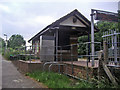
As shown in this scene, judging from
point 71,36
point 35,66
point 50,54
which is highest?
point 71,36

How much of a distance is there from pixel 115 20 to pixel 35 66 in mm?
4812

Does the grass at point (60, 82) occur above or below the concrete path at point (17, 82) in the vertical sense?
above

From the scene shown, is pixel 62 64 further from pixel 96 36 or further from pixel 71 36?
pixel 96 36

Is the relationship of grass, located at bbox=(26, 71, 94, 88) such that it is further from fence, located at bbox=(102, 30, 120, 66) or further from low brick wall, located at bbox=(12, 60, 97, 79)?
fence, located at bbox=(102, 30, 120, 66)

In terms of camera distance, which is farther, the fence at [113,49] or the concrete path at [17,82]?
the concrete path at [17,82]

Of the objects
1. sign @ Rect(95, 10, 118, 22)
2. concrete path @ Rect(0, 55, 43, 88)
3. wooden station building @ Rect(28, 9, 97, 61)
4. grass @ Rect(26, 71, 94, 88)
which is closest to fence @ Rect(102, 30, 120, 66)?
sign @ Rect(95, 10, 118, 22)

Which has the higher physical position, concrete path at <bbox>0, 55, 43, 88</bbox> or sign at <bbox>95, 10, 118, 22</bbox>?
sign at <bbox>95, 10, 118, 22</bbox>

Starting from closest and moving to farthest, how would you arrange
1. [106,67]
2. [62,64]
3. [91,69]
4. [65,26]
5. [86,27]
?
[106,67] → [91,69] → [62,64] → [65,26] → [86,27]

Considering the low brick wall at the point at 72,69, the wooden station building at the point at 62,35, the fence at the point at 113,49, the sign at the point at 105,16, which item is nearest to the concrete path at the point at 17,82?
the low brick wall at the point at 72,69

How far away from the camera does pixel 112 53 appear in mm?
5633

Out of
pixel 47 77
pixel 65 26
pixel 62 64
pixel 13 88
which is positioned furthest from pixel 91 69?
pixel 65 26

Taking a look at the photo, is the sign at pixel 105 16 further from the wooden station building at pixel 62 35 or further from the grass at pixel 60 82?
the grass at pixel 60 82

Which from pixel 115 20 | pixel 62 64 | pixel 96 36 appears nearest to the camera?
pixel 115 20

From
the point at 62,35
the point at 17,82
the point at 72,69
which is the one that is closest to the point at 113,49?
the point at 72,69
